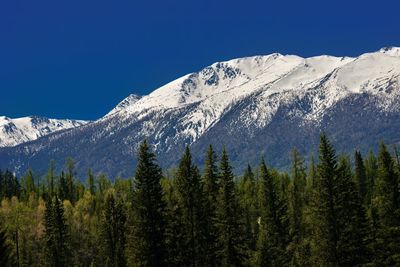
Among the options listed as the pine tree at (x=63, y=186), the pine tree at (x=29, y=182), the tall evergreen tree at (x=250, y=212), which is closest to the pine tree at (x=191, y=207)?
the tall evergreen tree at (x=250, y=212)

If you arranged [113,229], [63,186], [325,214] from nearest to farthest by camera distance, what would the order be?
[325,214], [113,229], [63,186]

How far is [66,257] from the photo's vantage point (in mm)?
90062

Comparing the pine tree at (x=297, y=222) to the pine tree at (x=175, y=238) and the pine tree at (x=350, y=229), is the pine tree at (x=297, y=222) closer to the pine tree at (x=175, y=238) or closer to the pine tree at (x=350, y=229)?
the pine tree at (x=350, y=229)

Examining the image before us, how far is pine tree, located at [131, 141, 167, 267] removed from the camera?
62938 mm

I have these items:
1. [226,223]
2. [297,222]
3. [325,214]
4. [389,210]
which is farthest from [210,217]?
[297,222]

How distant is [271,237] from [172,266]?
1814cm

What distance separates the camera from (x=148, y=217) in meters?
63.4

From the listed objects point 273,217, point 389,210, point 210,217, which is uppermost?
point 273,217

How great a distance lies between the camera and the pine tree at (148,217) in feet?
206

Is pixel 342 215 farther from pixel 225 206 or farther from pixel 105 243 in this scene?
pixel 105 243

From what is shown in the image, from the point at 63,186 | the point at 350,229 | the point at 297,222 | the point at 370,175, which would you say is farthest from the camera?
the point at 63,186

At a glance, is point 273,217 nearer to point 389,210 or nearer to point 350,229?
point 350,229

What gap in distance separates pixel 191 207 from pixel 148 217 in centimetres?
759

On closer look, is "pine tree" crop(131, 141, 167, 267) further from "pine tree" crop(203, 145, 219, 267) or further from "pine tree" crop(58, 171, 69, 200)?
"pine tree" crop(58, 171, 69, 200)
